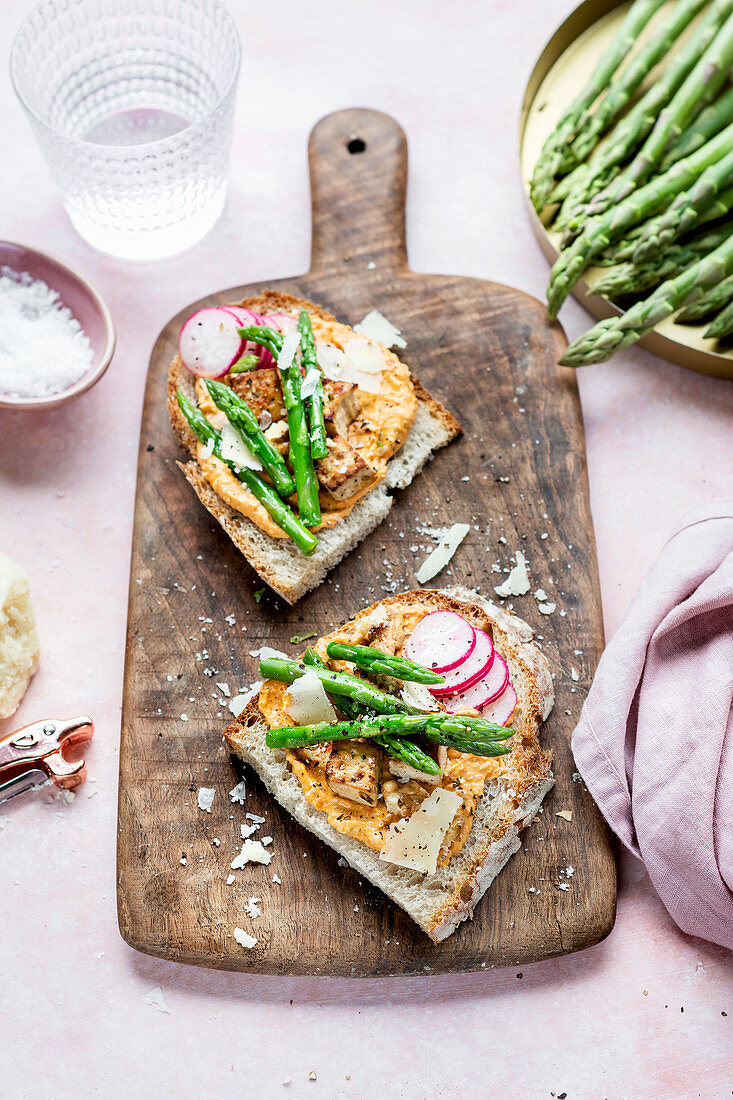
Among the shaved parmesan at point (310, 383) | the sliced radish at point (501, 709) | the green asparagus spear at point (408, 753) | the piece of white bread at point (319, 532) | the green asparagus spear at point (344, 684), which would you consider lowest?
the sliced radish at point (501, 709)

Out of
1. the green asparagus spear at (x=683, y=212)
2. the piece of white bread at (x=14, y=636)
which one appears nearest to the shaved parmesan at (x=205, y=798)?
the piece of white bread at (x=14, y=636)

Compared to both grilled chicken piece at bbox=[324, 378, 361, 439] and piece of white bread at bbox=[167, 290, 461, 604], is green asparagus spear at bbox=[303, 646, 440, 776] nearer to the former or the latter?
piece of white bread at bbox=[167, 290, 461, 604]

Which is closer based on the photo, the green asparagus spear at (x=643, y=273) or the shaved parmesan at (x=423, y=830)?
the shaved parmesan at (x=423, y=830)

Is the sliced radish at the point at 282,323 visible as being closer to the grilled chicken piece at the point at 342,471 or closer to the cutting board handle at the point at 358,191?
the cutting board handle at the point at 358,191

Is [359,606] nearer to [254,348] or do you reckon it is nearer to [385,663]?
[385,663]

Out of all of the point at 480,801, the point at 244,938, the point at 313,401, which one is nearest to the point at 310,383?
the point at 313,401

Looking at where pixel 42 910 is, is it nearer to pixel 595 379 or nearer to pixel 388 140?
pixel 595 379

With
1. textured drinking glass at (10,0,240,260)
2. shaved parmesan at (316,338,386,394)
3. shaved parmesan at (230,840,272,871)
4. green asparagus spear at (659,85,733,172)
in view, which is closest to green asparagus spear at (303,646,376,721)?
shaved parmesan at (230,840,272,871)
